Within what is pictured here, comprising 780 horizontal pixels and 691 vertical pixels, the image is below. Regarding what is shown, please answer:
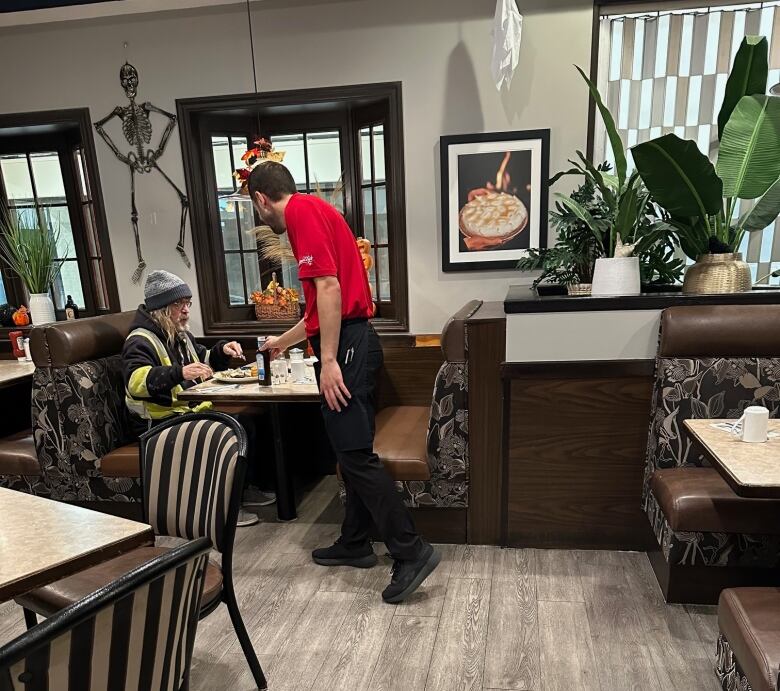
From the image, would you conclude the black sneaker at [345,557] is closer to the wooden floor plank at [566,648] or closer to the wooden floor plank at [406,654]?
the wooden floor plank at [406,654]

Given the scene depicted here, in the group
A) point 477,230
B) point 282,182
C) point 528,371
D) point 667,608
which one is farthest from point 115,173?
point 667,608

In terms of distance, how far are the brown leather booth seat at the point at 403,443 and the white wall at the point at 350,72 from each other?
0.70 m

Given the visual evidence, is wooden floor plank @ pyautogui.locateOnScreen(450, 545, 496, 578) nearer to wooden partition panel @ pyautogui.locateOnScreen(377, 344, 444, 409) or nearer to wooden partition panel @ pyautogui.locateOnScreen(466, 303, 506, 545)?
wooden partition panel @ pyautogui.locateOnScreen(466, 303, 506, 545)

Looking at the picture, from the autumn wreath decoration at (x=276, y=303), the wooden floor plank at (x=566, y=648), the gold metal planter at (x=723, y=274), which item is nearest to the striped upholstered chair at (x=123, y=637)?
the wooden floor plank at (x=566, y=648)

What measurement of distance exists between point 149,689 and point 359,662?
105 cm

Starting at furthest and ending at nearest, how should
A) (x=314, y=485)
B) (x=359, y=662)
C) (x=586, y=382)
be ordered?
1. (x=314, y=485)
2. (x=586, y=382)
3. (x=359, y=662)

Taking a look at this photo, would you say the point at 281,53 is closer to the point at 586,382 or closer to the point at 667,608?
the point at 586,382

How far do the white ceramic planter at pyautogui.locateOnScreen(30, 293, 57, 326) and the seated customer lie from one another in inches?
51.8

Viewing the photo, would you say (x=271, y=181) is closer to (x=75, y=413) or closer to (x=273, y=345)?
(x=273, y=345)

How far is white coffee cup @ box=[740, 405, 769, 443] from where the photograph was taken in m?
1.51

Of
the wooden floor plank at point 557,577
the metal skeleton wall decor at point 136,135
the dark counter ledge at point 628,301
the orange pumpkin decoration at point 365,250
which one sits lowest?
the wooden floor plank at point 557,577

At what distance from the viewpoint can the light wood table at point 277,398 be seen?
2.35 metres

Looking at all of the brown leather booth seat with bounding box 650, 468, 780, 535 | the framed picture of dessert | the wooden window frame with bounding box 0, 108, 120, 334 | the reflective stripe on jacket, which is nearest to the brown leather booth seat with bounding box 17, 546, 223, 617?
the reflective stripe on jacket

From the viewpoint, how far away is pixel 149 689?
89cm
